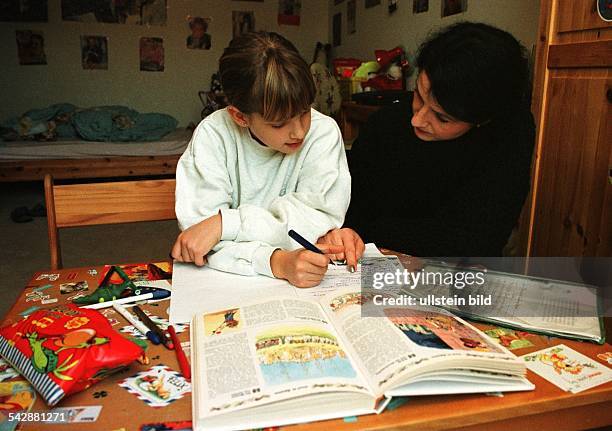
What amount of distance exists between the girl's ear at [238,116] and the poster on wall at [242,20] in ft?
12.5

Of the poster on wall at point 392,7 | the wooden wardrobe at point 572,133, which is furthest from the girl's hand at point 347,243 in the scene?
the poster on wall at point 392,7

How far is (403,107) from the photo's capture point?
1.30 m

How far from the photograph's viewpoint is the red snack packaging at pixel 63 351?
507mm

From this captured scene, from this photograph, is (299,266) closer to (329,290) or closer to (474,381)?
(329,290)

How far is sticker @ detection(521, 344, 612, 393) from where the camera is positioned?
543 mm

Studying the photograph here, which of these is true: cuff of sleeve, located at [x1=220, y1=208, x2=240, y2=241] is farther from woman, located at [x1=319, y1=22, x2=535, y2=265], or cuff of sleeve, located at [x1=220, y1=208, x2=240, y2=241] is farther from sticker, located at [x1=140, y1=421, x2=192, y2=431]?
sticker, located at [x1=140, y1=421, x2=192, y2=431]

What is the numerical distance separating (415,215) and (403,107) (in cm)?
28

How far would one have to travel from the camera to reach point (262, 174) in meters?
1.05

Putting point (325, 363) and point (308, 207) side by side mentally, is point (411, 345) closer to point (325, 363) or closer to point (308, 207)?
point (325, 363)

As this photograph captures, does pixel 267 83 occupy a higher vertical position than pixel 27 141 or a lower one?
higher

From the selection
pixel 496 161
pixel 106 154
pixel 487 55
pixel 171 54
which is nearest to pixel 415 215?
pixel 496 161

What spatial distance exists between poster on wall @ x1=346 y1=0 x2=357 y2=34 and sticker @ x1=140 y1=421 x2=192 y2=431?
360 cm

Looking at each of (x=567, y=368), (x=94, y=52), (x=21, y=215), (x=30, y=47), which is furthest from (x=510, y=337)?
(x=30, y=47)

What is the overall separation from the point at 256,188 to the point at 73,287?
404 millimetres
